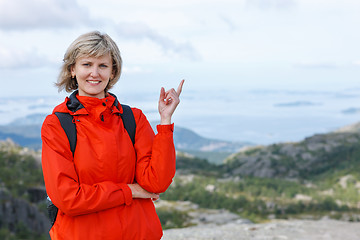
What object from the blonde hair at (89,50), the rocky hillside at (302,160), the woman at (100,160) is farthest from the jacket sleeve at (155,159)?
the rocky hillside at (302,160)

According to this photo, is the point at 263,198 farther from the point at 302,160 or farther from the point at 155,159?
the point at 155,159

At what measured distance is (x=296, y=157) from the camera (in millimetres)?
36469

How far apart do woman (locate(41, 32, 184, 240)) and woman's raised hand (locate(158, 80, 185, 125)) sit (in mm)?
10

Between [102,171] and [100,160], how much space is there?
0.34ft

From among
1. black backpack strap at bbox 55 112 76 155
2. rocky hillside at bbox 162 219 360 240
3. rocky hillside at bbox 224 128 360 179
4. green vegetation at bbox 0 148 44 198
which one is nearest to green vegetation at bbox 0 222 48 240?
green vegetation at bbox 0 148 44 198

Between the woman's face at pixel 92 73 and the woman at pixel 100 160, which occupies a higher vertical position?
the woman's face at pixel 92 73

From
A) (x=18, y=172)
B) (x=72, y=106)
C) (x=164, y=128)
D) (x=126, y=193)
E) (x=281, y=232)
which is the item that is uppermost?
(x=72, y=106)

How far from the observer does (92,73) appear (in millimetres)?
3840

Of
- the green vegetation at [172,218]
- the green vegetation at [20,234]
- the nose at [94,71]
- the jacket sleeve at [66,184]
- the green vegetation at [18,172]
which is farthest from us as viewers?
the green vegetation at [18,172]

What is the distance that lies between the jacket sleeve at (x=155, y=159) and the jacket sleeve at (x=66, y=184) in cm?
31

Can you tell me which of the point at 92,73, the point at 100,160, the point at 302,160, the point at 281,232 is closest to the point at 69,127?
the point at 100,160

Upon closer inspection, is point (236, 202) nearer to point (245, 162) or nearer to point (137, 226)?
point (245, 162)

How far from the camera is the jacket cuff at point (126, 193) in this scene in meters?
3.79

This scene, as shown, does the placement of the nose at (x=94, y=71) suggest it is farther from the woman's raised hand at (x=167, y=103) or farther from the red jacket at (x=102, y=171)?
the woman's raised hand at (x=167, y=103)
